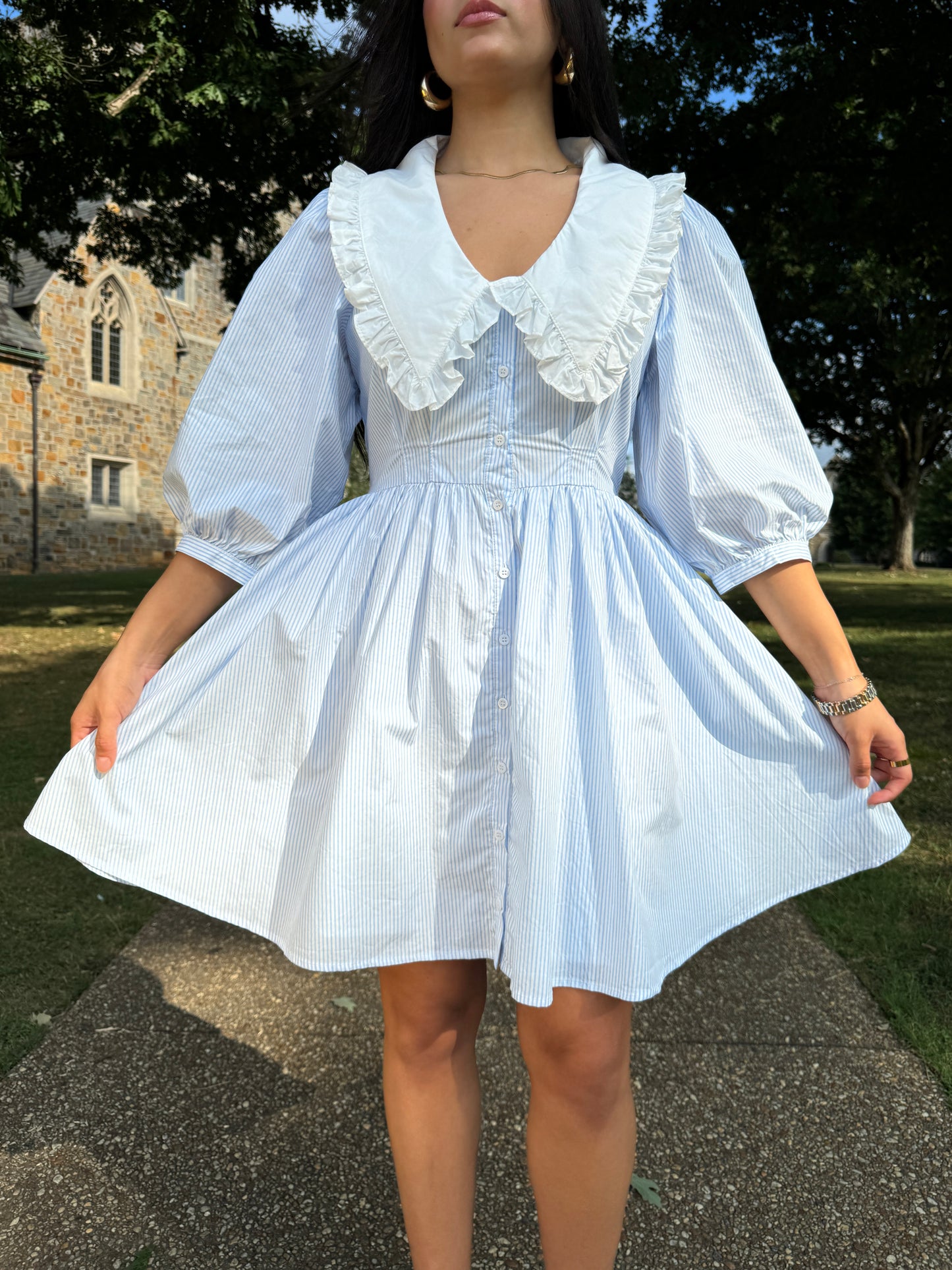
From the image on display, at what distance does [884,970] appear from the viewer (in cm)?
327

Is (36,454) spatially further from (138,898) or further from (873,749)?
(873,749)

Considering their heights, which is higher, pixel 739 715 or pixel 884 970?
pixel 739 715

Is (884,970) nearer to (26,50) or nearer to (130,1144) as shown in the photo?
(130,1144)

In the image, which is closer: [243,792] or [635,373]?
[243,792]

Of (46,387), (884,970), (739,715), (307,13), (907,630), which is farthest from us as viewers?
(46,387)

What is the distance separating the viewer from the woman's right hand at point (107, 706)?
159 centimetres

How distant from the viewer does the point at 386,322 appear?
163cm

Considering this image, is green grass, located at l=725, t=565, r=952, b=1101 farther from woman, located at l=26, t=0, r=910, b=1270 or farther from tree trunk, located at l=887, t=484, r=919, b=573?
tree trunk, located at l=887, t=484, r=919, b=573

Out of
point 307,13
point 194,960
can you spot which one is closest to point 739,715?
point 194,960

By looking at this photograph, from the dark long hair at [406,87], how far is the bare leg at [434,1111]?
36.7 inches

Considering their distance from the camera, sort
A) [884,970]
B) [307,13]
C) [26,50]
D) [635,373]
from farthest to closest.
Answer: [307,13], [26,50], [884,970], [635,373]

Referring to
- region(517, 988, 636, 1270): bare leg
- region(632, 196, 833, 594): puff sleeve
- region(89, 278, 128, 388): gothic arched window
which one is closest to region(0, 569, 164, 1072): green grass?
region(517, 988, 636, 1270): bare leg

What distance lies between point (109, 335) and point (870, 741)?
93.4 feet

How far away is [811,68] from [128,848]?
843cm
